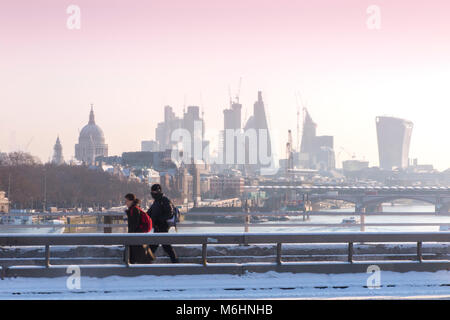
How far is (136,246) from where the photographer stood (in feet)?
39.9

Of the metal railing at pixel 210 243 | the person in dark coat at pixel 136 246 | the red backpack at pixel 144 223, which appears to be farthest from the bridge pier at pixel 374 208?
the person in dark coat at pixel 136 246

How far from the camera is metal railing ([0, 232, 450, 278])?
459 inches

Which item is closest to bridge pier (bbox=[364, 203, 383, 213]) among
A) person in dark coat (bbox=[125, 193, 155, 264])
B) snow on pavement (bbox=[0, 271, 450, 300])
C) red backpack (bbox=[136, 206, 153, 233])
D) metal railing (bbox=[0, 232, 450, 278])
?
metal railing (bbox=[0, 232, 450, 278])

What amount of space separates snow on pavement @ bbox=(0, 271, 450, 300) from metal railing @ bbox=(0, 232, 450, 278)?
5.0 inches

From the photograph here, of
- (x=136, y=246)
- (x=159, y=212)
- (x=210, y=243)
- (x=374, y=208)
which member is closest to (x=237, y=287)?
(x=210, y=243)

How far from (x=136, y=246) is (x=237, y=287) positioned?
1976mm

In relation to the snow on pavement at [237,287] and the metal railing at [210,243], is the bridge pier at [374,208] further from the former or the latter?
the snow on pavement at [237,287]

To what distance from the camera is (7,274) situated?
1159 centimetres
